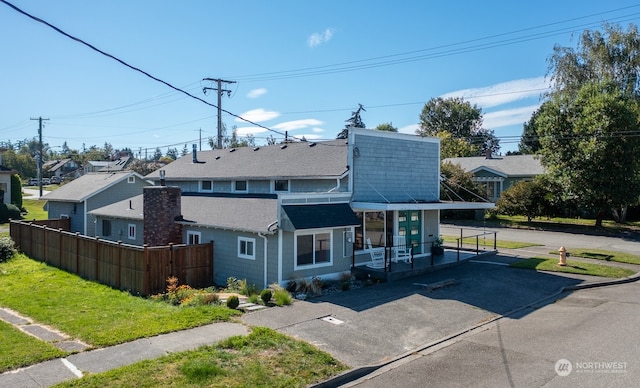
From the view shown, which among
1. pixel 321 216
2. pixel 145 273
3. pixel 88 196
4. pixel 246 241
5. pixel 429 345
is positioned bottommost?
pixel 429 345

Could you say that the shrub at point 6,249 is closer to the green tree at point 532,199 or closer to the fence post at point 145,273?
the fence post at point 145,273

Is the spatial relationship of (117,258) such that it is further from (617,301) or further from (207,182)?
(617,301)

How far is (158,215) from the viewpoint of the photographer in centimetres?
1959

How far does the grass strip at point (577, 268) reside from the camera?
19017mm

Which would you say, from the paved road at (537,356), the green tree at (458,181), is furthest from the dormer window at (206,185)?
the green tree at (458,181)

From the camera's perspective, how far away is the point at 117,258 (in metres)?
16.8

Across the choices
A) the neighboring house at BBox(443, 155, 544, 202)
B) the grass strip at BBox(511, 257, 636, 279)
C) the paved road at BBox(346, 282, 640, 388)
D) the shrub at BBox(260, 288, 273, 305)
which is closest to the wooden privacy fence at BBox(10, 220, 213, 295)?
the shrub at BBox(260, 288, 273, 305)

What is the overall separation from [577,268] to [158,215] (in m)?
18.0

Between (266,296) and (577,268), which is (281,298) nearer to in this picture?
(266,296)

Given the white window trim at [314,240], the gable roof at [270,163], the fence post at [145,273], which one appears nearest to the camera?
the fence post at [145,273]

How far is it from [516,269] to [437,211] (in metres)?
4.76

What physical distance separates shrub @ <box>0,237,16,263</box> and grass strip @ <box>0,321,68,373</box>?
49.5ft

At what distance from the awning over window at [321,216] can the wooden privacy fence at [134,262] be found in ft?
12.3

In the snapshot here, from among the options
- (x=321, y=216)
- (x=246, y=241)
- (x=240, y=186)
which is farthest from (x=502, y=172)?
(x=246, y=241)
